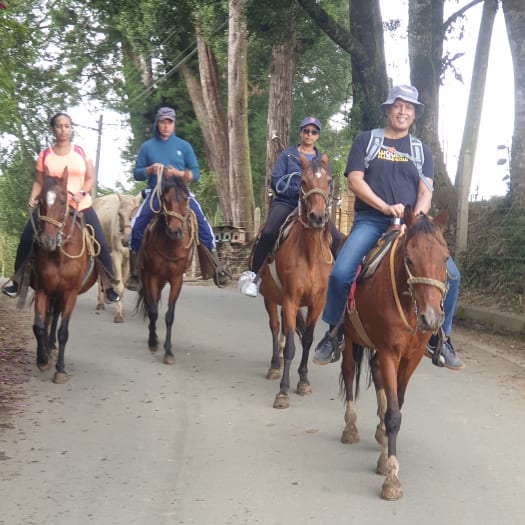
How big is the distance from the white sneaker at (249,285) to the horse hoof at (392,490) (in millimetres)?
4100

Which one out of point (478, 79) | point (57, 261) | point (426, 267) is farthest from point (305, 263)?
point (478, 79)

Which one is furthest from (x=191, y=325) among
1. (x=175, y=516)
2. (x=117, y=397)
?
(x=175, y=516)

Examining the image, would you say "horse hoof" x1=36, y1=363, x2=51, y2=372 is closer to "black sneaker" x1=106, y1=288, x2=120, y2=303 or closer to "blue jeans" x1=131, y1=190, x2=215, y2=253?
"black sneaker" x1=106, y1=288, x2=120, y2=303

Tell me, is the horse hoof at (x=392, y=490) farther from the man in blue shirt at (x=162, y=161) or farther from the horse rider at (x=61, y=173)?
the man in blue shirt at (x=162, y=161)

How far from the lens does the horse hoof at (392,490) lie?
17.3ft

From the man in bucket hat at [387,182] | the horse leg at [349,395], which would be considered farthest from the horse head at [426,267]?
the horse leg at [349,395]

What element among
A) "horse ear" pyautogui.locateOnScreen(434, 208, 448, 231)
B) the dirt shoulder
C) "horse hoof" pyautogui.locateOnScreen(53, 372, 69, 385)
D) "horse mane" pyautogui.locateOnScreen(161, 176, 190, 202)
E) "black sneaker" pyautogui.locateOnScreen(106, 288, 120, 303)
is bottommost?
the dirt shoulder

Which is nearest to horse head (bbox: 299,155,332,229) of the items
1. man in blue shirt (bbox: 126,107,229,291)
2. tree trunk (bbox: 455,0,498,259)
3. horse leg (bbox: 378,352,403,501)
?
horse leg (bbox: 378,352,403,501)

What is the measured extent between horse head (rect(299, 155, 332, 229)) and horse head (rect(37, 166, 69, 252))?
250cm

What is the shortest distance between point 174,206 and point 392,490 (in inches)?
212

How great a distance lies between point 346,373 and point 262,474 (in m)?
1.42

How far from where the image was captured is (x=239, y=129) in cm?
2459

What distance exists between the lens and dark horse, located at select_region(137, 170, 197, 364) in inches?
388

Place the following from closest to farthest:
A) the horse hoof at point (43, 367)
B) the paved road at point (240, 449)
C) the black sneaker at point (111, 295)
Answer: the paved road at point (240, 449)
the horse hoof at point (43, 367)
the black sneaker at point (111, 295)
